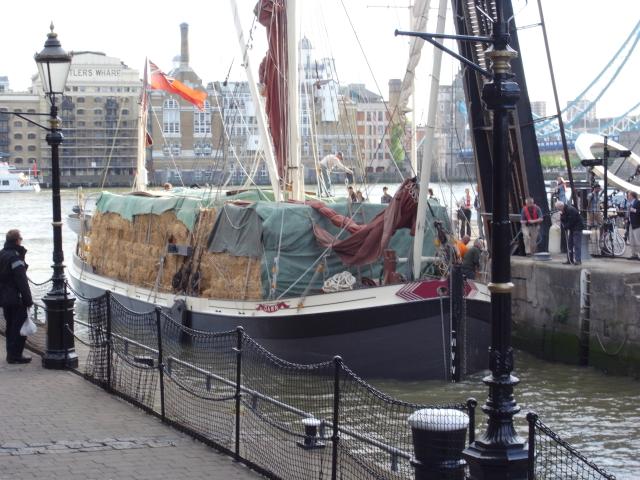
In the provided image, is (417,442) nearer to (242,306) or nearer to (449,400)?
(449,400)

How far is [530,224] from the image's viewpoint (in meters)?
27.6

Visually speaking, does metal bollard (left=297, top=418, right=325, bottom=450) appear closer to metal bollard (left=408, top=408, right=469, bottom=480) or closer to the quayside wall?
metal bollard (left=408, top=408, right=469, bottom=480)

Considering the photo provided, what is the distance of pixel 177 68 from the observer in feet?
545

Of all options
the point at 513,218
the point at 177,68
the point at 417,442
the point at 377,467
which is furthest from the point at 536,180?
the point at 177,68

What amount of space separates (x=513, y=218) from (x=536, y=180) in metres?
2.15

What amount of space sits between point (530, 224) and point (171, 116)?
132877mm

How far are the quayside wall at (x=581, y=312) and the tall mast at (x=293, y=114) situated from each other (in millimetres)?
5438

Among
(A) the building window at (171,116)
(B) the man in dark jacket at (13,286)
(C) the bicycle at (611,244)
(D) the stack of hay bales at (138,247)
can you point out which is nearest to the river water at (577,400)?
(C) the bicycle at (611,244)

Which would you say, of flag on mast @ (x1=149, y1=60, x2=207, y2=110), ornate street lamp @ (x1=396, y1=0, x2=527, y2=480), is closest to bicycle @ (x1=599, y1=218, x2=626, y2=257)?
Result: flag on mast @ (x1=149, y1=60, x2=207, y2=110)

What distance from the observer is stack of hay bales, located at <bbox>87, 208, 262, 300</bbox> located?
24.4 metres

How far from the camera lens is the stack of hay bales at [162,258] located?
2439 cm

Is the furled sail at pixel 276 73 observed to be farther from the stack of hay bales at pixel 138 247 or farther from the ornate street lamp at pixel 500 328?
the ornate street lamp at pixel 500 328

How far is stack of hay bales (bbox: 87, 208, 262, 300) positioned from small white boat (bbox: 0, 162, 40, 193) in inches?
5234

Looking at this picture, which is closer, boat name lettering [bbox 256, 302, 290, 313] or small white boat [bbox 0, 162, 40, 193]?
boat name lettering [bbox 256, 302, 290, 313]
